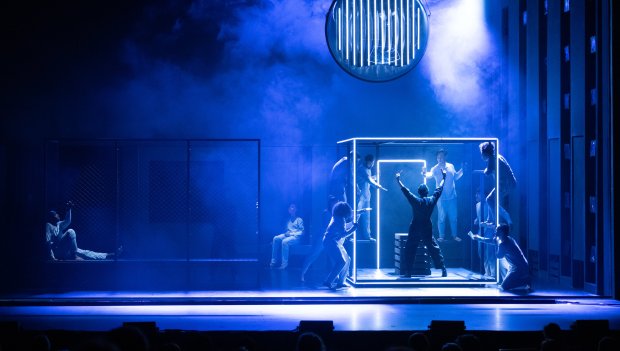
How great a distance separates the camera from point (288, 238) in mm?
15969

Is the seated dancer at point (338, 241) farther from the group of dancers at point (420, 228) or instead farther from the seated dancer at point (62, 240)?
the seated dancer at point (62, 240)

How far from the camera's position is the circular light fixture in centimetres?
1164

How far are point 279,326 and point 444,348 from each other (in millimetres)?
4708

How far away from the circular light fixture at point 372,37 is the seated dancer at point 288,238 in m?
4.18

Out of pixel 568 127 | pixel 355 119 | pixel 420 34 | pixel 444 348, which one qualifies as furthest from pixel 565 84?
pixel 444 348

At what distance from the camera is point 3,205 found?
1647 centimetres

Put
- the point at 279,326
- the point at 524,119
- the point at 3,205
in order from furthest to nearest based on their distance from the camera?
1. the point at 3,205
2. the point at 524,119
3. the point at 279,326

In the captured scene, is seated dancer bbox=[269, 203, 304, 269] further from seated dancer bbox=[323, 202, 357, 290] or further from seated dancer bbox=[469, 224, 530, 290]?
seated dancer bbox=[469, 224, 530, 290]

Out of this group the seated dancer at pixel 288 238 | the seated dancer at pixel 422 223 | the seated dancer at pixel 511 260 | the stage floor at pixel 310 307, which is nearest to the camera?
the stage floor at pixel 310 307

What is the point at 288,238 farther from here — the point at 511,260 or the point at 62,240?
the point at 511,260

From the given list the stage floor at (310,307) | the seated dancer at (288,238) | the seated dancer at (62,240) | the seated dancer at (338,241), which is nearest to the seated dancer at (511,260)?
the stage floor at (310,307)

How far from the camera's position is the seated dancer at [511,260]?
40.4ft

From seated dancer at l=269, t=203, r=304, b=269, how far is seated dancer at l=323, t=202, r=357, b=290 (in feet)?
10.8

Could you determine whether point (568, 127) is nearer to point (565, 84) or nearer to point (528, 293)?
point (565, 84)
